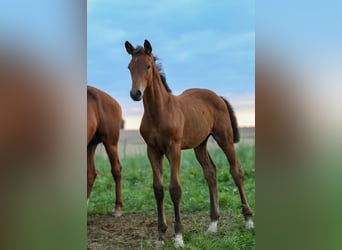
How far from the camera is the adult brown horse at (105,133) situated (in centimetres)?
252

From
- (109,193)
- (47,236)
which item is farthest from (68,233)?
(109,193)

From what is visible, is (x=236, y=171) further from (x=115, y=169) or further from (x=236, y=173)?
(x=115, y=169)

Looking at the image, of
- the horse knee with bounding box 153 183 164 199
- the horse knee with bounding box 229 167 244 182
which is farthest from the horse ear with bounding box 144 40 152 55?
the horse knee with bounding box 229 167 244 182

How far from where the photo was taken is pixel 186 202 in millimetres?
2539

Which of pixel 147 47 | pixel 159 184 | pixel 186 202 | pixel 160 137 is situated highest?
pixel 147 47

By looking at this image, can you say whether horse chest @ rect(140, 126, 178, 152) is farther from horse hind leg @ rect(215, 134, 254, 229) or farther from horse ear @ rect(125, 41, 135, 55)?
horse ear @ rect(125, 41, 135, 55)

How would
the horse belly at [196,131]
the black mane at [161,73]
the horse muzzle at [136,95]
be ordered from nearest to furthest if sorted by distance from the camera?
1. the horse muzzle at [136,95]
2. the black mane at [161,73]
3. the horse belly at [196,131]

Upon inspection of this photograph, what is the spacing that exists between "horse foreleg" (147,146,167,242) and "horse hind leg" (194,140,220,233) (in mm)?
261

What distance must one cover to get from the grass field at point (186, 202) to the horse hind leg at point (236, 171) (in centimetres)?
3

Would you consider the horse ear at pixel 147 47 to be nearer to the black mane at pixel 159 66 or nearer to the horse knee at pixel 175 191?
the black mane at pixel 159 66

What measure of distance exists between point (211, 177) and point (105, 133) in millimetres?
719

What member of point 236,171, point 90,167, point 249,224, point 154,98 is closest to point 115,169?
point 90,167

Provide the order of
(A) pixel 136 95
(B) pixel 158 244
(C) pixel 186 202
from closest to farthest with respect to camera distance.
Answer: (A) pixel 136 95 → (B) pixel 158 244 → (C) pixel 186 202

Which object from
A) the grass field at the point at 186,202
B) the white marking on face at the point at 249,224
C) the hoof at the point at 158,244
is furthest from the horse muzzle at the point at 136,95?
the white marking on face at the point at 249,224
